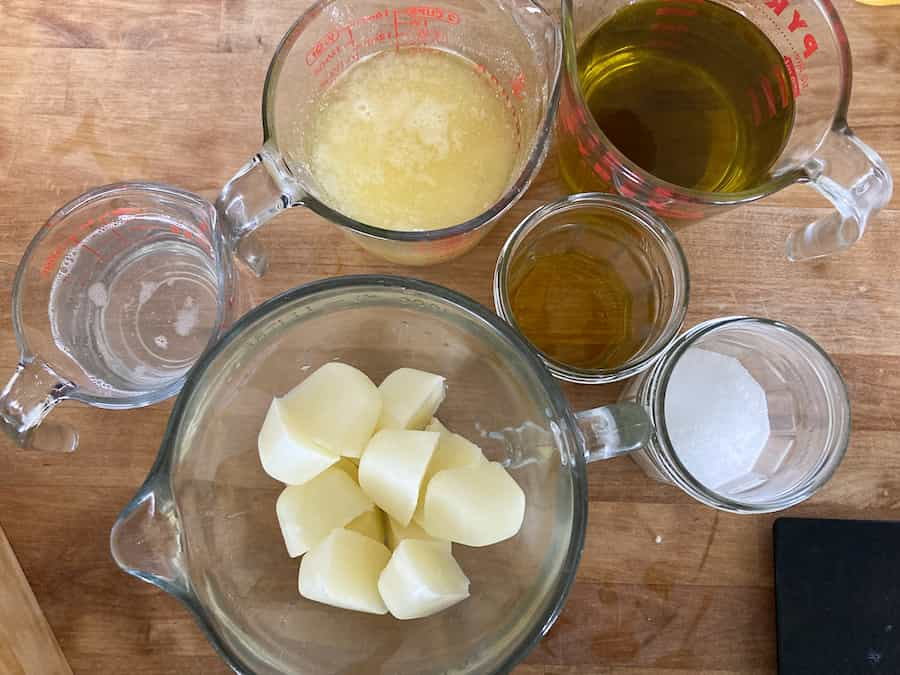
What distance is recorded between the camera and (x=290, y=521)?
0.74m

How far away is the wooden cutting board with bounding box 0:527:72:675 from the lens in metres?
0.85

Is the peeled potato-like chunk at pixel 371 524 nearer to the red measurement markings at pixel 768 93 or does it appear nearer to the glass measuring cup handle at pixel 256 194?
the glass measuring cup handle at pixel 256 194

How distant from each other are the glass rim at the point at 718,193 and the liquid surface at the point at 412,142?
0.37ft

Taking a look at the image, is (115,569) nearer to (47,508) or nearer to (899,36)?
(47,508)

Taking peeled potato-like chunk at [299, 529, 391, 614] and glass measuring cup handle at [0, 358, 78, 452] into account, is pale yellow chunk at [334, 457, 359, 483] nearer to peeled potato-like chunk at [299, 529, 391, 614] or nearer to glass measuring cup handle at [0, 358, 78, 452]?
peeled potato-like chunk at [299, 529, 391, 614]

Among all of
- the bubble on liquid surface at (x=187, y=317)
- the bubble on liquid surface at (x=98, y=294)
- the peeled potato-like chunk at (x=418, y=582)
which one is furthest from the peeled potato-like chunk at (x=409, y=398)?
the bubble on liquid surface at (x=98, y=294)

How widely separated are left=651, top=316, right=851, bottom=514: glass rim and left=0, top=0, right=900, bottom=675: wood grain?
0.11 metres

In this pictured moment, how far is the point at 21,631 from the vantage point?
0.87m

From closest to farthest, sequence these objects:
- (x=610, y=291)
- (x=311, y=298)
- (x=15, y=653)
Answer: (x=311, y=298) → (x=15, y=653) → (x=610, y=291)

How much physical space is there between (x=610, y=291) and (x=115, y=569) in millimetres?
→ 729

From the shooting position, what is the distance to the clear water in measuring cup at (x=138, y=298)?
0.97 metres

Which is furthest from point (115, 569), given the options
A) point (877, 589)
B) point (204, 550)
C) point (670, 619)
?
point (877, 589)

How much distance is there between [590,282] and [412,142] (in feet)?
0.99

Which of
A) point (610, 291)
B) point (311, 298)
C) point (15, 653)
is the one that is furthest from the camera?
point (610, 291)
